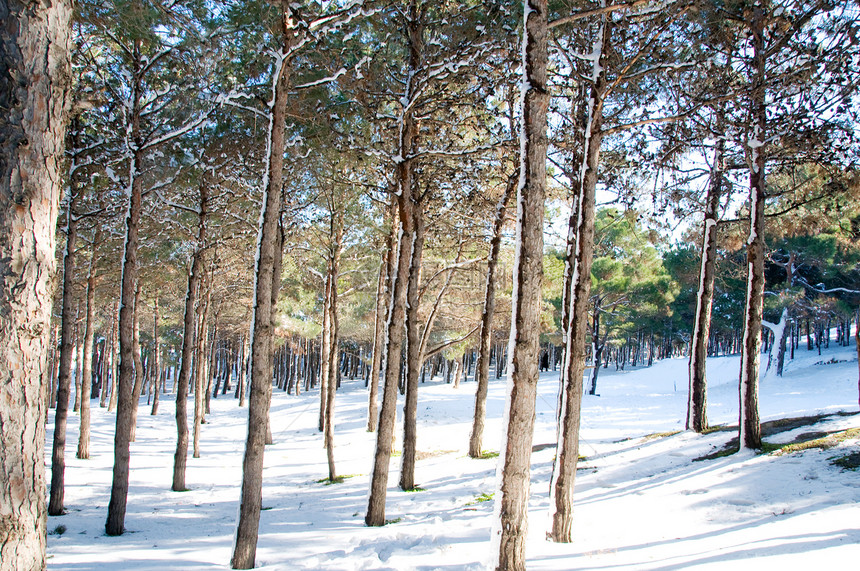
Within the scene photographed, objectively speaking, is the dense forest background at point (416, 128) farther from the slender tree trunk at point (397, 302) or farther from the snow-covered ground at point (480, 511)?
the snow-covered ground at point (480, 511)

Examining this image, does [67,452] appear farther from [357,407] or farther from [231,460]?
[357,407]

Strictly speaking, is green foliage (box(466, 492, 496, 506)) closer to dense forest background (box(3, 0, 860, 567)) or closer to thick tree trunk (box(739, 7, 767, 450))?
dense forest background (box(3, 0, 860, 567))

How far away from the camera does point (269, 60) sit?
8.41 m

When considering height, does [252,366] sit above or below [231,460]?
above

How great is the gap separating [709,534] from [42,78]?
724 centimetres

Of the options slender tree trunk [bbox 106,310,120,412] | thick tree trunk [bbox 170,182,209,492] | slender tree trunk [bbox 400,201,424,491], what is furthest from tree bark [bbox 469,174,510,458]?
slender tree trunk [bbox 106,310,120,412]

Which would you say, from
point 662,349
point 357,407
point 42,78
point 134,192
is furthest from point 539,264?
point 662,349

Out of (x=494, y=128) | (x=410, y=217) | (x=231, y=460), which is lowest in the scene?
(x=231, y=460)

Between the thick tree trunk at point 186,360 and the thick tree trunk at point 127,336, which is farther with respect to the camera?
the thick tree trunk at point 186,360

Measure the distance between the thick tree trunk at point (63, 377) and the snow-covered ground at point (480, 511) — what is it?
21.9 inches

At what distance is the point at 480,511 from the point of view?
26.8 feet

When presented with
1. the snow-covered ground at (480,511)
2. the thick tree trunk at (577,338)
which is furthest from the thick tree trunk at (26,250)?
the thick tree trunk at (577,338)

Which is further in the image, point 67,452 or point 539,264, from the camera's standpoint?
point 67,452

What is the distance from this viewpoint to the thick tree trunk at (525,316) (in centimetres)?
440
